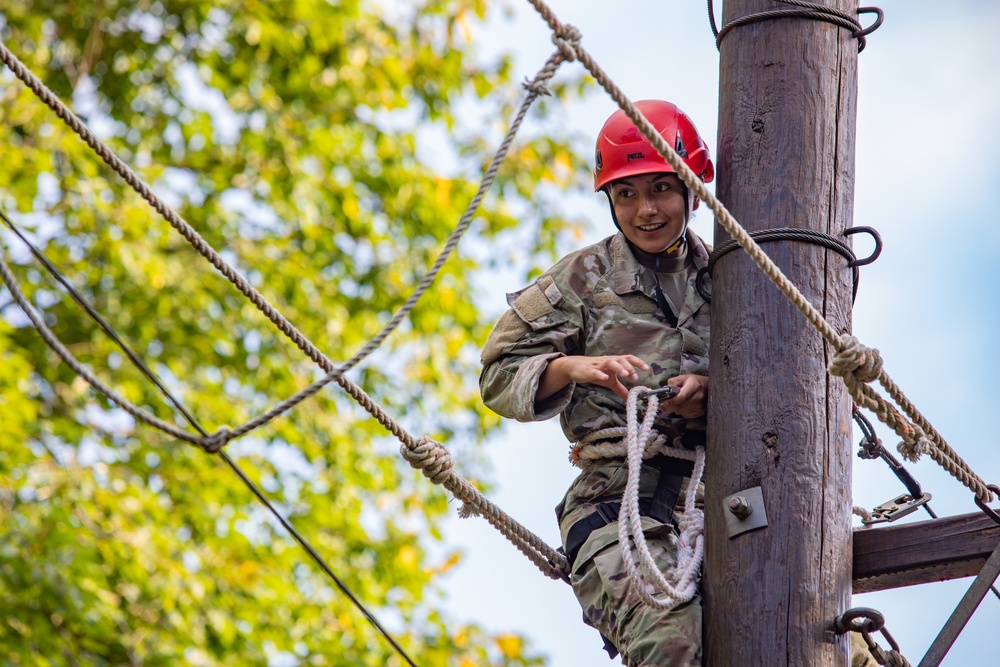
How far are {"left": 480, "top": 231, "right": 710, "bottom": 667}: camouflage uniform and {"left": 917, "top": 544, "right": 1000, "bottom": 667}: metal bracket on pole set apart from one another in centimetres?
51

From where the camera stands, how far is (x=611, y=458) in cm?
257

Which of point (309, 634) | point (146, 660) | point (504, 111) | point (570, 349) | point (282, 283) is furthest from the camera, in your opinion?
point (504, 111)

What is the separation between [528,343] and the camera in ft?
8.67

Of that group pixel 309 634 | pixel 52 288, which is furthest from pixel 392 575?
pixel 52 288

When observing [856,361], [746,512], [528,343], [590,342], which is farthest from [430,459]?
[856,361]

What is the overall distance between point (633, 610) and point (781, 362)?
55 centimetres

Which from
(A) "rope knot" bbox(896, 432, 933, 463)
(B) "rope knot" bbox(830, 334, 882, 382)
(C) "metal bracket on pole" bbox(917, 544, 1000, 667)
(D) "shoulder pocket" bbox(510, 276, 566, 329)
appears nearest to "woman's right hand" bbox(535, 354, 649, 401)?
(D) "shoulder pocket" bbox(510, 276, 566, 329)

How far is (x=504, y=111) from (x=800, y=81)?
16.6 ft

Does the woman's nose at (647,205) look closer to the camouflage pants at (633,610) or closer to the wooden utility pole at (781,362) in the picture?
the wooden utility pole at (781,362)

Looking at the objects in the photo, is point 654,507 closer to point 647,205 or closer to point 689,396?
point 689,396

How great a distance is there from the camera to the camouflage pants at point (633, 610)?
2260mm

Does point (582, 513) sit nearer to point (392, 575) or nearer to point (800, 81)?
point (800, 81)

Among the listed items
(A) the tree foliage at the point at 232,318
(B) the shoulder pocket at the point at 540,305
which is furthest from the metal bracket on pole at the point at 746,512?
(A) the tree foliage at the point at 232,318

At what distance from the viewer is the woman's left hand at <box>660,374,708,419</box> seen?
250cm
